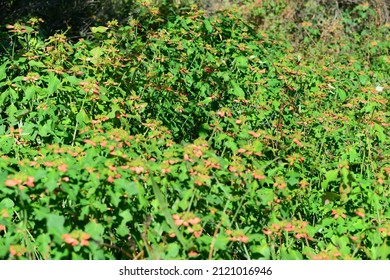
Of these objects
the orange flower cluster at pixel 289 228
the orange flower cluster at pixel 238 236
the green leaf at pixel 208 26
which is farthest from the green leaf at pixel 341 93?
the orange flower cluster at pixel 238 236

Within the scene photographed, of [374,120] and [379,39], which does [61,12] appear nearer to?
[379,39]

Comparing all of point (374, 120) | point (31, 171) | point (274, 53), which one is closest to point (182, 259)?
point (31, 171)

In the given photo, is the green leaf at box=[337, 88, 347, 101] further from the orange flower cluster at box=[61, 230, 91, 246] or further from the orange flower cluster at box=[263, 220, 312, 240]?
the orange flower cluster at box=[61, 230, 91, 246]

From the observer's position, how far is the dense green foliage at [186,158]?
217cm

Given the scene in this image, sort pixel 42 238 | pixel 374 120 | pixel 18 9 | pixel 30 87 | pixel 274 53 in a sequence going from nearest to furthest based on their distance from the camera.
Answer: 1. pixel 42 238
2. pixel 30 87
3. pixel 374 120
4. pixel 274 53
5. pixel 18 9

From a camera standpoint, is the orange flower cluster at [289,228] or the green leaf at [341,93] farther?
the green leaf at [341,93]

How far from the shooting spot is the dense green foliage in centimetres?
217

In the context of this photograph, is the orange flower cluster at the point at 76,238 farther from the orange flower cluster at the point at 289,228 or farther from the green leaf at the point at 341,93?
the green leaf at the point at 341,93

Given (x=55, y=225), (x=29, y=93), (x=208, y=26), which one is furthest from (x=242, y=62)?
(x=55, y=225)

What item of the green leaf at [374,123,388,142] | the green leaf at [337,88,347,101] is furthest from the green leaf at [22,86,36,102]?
the green leaf at [337,88,347,101]

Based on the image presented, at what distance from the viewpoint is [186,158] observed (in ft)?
7.60

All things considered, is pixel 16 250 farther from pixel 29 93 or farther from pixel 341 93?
pixel 341 93

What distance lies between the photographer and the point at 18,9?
6.32 meters

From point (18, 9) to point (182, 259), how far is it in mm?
4884
